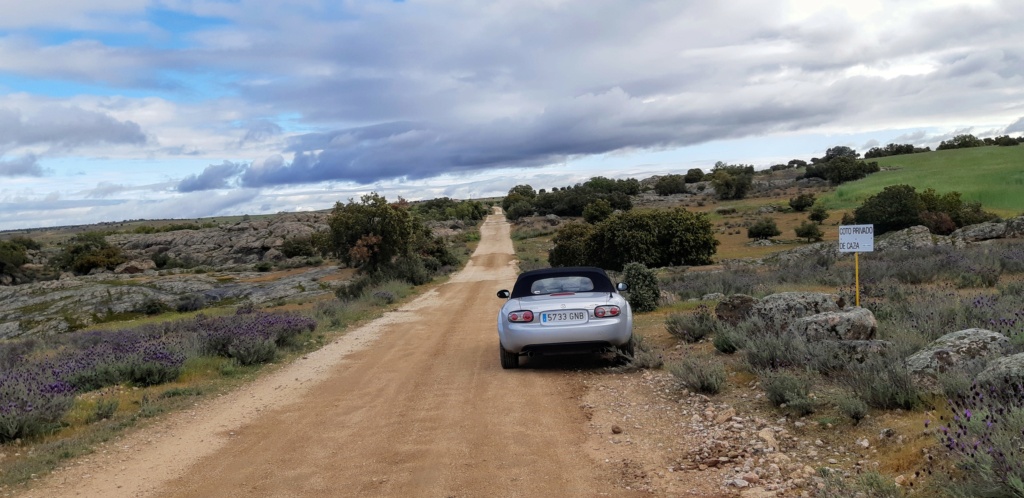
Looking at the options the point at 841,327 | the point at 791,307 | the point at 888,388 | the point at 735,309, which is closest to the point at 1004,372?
the point at 888,388

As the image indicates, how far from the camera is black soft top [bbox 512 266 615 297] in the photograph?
10.7 m

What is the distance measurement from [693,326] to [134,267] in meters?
78.6

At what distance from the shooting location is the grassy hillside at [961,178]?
57.4 m

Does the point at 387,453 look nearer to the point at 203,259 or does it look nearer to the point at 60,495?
the point at 60,495

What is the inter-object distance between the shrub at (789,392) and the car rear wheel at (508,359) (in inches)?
158

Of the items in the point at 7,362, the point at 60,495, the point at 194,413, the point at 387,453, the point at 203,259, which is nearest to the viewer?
the point at 60,495

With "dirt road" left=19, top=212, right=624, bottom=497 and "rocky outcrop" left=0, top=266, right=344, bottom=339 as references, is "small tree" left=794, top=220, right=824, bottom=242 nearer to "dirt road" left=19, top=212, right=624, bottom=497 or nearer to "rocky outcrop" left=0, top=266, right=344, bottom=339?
"rocky outcrop" left=0, top=266, right=344, bottom=339

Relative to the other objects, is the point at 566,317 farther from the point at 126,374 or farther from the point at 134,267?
the point at 134,267

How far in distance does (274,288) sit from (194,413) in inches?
1547

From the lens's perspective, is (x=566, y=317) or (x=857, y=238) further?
(x=857, y=238)

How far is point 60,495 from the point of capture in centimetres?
581

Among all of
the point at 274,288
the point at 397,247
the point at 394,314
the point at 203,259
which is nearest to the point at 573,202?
the point at 203,259

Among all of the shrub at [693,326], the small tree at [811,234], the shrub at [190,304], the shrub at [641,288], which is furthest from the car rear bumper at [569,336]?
the small tree at [811,234]

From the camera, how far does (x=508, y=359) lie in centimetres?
1041
